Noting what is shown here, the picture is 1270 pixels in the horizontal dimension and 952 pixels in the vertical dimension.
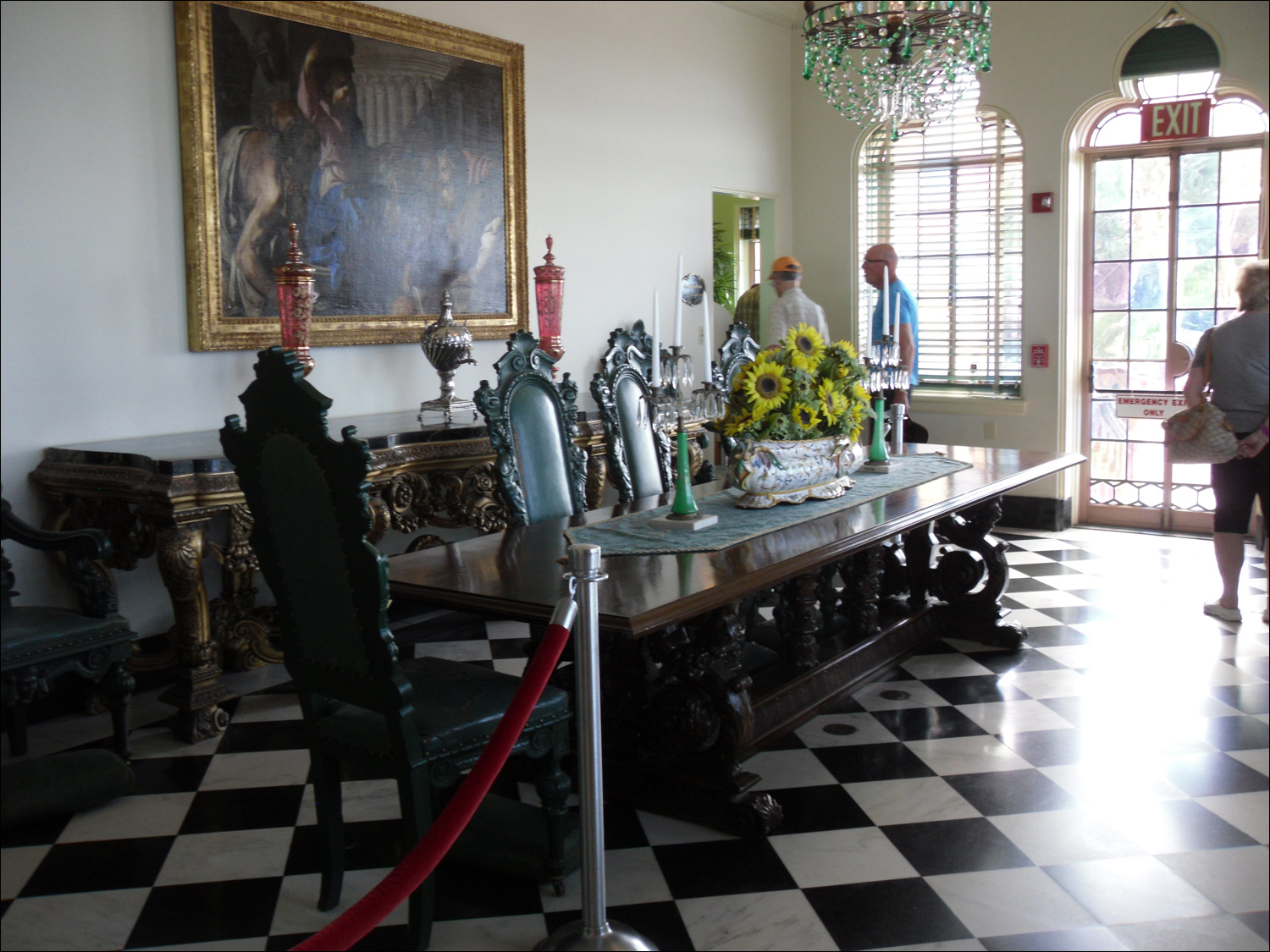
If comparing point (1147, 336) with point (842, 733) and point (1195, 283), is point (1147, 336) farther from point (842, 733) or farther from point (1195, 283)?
point (842, 733)

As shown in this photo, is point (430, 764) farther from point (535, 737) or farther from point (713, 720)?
point (713, 720)

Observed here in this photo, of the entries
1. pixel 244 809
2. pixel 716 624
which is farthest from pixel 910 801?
pixel 244 809

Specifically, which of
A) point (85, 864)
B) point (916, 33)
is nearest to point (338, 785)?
point (85, 864)

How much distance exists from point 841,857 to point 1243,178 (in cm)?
228

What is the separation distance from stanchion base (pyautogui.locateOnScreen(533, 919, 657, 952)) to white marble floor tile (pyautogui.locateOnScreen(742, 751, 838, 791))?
0.93 metres

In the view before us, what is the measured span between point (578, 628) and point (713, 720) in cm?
93

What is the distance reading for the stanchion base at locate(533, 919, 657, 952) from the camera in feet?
6.97

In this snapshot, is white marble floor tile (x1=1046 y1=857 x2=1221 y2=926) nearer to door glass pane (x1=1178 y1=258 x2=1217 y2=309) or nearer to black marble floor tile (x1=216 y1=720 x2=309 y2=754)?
door glass pane (x1=1178 y1=258 x2=1217 y2=309)

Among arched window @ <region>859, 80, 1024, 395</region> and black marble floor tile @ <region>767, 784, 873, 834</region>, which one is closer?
black marble floor tile @ <region>767, 784, 873, 834</region>

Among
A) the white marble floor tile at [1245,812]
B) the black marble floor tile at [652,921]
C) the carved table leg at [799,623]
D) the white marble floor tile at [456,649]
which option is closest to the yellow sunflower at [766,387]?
the carved table leg at [799,623]

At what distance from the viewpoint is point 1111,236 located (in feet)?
2.39

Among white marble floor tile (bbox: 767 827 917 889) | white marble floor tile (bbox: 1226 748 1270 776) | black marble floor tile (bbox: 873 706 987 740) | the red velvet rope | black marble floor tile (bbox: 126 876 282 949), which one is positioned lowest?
black marble floor tile (bbox: 126 876 282 949)

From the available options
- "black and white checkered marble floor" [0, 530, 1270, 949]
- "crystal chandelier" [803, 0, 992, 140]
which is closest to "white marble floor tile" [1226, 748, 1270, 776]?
"black and white checkered marble floor" [0, 530, 1270, 949]

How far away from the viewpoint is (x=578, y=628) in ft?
6.75
